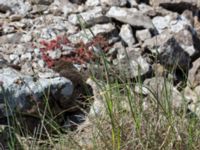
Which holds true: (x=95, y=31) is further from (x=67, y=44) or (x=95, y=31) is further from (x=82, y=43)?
(x=82, y=43)

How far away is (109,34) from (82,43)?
→ 119cm

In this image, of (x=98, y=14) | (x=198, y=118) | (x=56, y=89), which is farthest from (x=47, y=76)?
(x=198, y=118)

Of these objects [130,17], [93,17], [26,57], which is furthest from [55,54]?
[130,17]

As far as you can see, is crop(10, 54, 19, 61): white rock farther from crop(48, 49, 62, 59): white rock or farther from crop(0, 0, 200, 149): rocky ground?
crop(48, 49, 62, 59): white rock

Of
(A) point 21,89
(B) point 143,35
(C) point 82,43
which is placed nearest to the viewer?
(A) point 21,89

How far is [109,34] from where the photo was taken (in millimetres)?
6566

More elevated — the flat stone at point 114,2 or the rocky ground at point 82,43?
the flat stone at point 114,2

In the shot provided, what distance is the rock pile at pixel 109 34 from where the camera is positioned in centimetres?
597

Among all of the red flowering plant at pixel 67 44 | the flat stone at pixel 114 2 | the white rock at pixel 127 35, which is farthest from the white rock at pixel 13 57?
the flat stone at pixel 114 2

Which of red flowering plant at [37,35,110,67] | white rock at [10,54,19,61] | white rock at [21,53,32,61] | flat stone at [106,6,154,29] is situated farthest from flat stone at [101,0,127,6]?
white rock at [10,54,19,61]

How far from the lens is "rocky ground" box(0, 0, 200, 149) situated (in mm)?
5301

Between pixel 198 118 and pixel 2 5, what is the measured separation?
409cm

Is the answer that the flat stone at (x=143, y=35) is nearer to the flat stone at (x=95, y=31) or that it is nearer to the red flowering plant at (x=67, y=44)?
the flat stone at (x=95, y=31)

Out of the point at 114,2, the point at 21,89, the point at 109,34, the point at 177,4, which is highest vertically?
the point at 114,2
